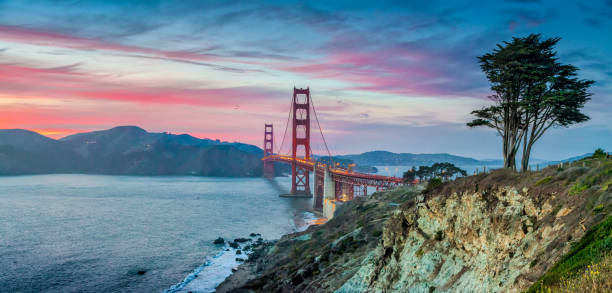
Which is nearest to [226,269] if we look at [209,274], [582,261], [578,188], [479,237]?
[209,274]

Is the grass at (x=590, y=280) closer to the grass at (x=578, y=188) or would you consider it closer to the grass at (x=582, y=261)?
the grass at (x=582, y=261)

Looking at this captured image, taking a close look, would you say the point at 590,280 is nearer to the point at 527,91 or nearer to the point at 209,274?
the point at 527,91

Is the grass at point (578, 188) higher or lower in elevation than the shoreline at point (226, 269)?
higher

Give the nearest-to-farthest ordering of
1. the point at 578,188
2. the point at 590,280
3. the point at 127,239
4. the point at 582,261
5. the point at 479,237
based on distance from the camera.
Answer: the point at 590,280
the point at 582,261
the point at 578,188
the point at 479,237
the point at 127,239

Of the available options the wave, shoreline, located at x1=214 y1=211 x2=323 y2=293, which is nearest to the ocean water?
the wave

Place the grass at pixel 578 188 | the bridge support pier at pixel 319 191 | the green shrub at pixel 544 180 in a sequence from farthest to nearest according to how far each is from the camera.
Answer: the bridge support pier at pixel 319 191 → the green shrub at pixel 544 180 → the grass at pixel 578 188

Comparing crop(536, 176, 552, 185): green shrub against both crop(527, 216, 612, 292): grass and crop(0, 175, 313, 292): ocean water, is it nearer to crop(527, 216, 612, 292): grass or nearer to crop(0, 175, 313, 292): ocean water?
crop(527, 216, 612, 292): grass

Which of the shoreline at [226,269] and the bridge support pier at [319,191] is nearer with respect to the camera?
the shoreline at [226,269]

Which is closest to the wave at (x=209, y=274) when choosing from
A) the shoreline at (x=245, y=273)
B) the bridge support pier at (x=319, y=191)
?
the shoreline at (x=245, y=273)
